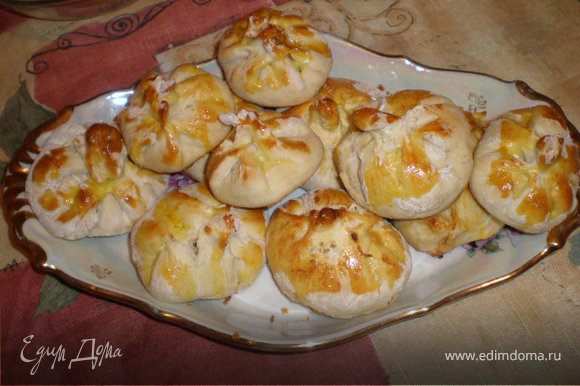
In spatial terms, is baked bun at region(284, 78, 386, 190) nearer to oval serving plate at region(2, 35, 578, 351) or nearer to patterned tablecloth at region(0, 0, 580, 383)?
oval serving plate at region(2, 35, 578, 351)

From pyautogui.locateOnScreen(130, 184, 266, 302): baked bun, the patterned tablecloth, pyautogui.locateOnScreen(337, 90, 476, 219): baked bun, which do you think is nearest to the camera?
pyautogui.locateOnScreen(337, 90, 476, 219): baked bun

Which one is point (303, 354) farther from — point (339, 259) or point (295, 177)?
point (295, 177)

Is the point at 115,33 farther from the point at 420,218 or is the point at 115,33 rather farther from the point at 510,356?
the point at 510,356

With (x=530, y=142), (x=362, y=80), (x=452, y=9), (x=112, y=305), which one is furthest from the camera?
(x=452, y=9)

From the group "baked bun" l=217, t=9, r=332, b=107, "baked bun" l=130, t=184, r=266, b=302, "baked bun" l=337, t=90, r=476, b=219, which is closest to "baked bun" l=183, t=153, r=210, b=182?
"baked bun" l=130, t=184, r=266, b=302

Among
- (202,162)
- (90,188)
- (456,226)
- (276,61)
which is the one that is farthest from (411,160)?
(90,188)

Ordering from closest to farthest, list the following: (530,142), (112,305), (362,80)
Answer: (530,142), (112,305), (362,80)

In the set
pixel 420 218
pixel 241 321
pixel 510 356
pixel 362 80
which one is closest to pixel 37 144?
pixel 241 321
